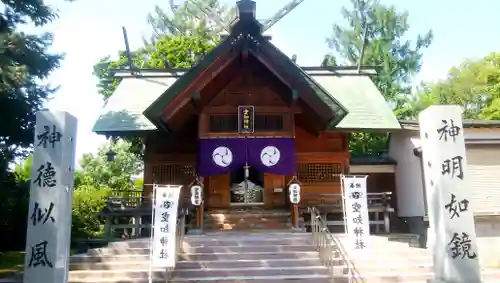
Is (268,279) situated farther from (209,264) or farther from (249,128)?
(249,128)

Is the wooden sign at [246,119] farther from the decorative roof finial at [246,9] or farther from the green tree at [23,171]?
the green tree at [23,171]

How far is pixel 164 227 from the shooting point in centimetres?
923

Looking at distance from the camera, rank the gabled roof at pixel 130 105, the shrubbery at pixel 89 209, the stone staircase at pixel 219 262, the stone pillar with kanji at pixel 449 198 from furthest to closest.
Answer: the shrubbery at pixel 89 209
the gabled roof at pixel 130 105
the stone staircase at pixel 219 262
the stone pillar with kanji at pixel 449 198

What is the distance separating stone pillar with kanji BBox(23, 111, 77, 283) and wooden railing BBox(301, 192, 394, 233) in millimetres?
7652

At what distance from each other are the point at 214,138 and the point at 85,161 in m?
22.7

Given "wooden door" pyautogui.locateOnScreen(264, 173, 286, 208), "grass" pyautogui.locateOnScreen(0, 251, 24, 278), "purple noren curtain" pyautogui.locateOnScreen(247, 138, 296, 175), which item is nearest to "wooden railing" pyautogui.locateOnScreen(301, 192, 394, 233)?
"wooden door" pyautogui.locateOnScreen(264, 173, 286, 208)

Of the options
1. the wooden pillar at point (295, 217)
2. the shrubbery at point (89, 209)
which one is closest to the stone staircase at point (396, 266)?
the wooden pillar at point (295, 217)

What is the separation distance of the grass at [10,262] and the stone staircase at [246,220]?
559cm

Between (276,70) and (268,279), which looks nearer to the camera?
(268,279)

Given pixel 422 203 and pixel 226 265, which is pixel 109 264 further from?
pixel 422 203

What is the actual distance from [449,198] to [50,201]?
716 cm

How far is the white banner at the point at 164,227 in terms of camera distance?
8.86 m

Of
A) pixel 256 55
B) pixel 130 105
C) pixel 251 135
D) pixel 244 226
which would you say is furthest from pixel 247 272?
pixel 130 105

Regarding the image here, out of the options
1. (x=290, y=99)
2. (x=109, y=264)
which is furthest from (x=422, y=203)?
(x=109, y=264)
